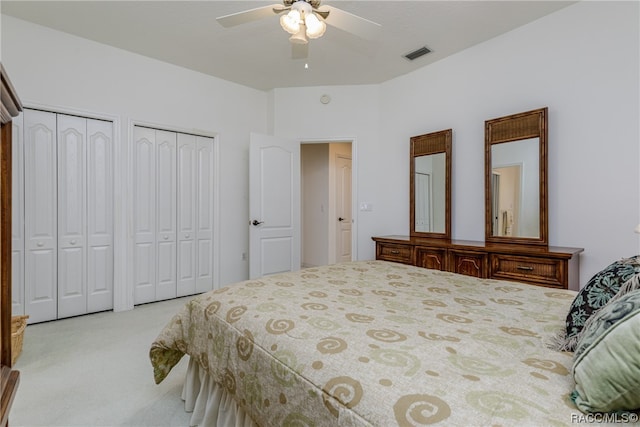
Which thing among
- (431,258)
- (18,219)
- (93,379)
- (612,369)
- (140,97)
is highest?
(140,97)

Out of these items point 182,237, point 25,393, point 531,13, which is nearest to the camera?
point 25,393

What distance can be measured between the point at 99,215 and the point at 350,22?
3021mm

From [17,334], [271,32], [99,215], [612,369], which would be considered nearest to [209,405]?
[612,369]

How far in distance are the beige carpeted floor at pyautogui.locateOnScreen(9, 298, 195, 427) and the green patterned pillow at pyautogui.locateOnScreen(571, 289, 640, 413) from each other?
1.72 m

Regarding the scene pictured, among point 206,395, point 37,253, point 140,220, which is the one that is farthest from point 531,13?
point 37,253

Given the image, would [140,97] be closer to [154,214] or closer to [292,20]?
[154,214]

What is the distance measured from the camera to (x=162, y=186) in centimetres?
369

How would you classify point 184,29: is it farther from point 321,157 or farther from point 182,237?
point 321,157

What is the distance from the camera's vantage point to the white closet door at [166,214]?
12.1 ft

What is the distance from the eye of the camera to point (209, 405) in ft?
4.79

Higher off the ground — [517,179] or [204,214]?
[517,179]

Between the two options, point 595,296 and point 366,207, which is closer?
point 595,296

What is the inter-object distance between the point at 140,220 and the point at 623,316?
153 inches

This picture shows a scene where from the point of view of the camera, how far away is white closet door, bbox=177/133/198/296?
3.85 metres
